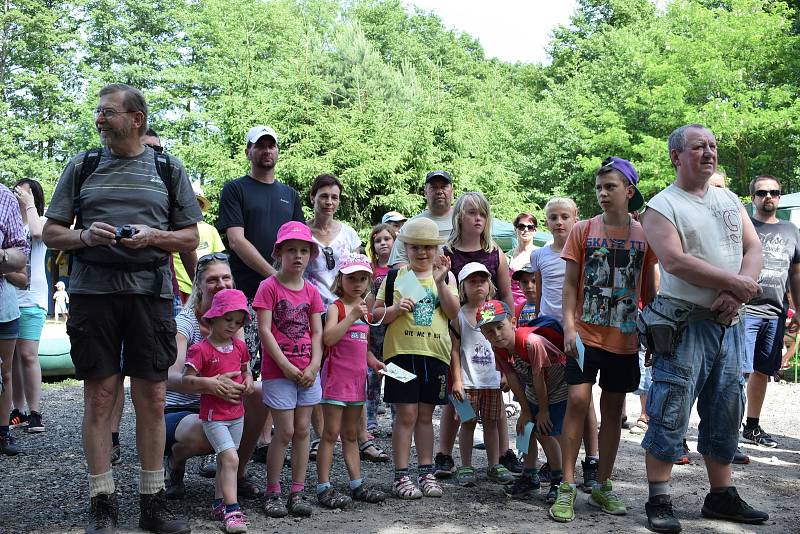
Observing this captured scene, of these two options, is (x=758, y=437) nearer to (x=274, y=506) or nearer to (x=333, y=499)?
(x=333, y=499)

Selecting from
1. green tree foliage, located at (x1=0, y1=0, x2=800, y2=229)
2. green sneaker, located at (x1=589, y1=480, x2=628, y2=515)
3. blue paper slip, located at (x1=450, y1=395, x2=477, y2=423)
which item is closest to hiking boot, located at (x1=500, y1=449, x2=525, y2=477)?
blue paper slip, located at (x1=450, y1=395, x2=477, y2=423)

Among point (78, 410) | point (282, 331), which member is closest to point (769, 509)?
point (282, 331)

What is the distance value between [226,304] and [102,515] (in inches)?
49.4

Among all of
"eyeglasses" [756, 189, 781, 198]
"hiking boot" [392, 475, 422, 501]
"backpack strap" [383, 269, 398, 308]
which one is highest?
"eyeglasses" [756, 189, 781, 198]

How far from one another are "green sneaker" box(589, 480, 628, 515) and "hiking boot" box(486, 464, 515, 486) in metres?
0.72

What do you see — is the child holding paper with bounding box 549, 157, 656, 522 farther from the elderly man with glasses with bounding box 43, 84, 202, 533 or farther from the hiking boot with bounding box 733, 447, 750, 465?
the elderly man with glasses with bounding box 43, 84, 202, 533

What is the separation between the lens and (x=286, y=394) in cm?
484

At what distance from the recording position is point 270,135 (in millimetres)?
5980

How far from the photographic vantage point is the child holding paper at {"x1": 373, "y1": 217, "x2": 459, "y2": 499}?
536 centimetres

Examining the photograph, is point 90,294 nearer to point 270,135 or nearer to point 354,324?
point 354,324

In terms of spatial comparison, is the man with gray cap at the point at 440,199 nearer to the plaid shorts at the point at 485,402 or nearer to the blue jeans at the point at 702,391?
the plaid shorts at the point at 485,402

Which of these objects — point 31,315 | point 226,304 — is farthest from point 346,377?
point 31,315

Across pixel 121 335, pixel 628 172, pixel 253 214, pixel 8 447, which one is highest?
pixel 628 172

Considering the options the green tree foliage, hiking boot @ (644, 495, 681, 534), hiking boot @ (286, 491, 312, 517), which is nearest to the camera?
hiking boot @ (644, 495, 681, 534)
